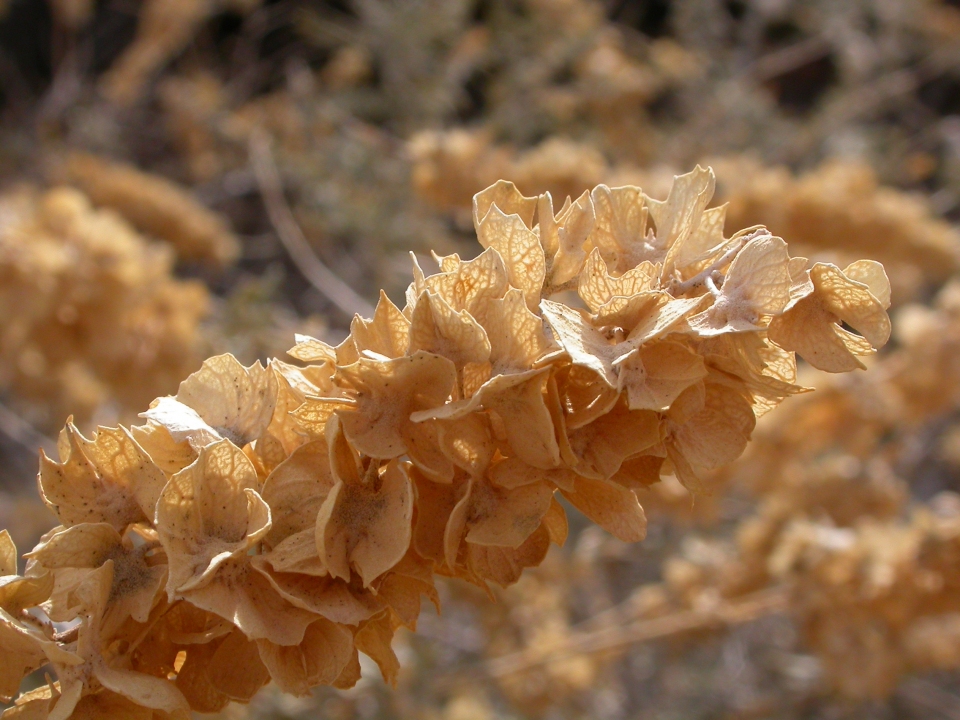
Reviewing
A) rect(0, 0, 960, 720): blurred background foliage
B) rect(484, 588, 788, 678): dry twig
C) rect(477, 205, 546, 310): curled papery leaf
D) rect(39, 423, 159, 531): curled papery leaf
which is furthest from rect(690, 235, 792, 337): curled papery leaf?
rect(484, 588, 788, 678): dry twig

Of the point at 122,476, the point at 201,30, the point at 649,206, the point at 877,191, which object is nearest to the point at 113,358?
the point at 122,476

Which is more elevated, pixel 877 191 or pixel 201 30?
pixel 201 30

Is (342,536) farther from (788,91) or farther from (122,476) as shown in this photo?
(788,91)

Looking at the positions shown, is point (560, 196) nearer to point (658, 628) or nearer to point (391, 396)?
point (658, 628)

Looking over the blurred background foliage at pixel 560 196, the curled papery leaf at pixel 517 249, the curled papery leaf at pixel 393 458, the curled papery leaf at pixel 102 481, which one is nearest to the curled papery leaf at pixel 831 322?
the curled papery leaf at pixel 393 458

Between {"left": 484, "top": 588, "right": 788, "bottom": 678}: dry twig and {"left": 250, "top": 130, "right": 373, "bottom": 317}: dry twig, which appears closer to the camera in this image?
{"left": 484, "top": 588, "right": 788, "bottom": 678}: dry twig

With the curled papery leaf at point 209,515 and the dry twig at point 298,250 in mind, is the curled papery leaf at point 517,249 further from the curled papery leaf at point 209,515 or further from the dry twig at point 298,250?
the dry twig at point 298,250

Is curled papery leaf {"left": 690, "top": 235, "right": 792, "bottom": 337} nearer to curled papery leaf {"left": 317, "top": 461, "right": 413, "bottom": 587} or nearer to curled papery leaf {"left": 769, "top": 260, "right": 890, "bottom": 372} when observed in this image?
curled papery leaf {"left": 769, "top": 260, "right": 890, "bottom": 372}

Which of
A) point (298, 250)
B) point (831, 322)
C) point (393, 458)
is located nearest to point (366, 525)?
point (393, 458)
